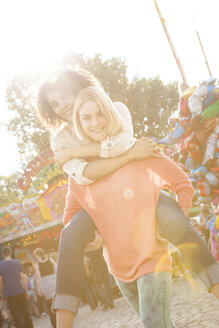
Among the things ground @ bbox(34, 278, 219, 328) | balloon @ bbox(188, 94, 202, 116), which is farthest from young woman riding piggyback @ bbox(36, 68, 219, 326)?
balloon @ bbox(188, 94, 202, 116)

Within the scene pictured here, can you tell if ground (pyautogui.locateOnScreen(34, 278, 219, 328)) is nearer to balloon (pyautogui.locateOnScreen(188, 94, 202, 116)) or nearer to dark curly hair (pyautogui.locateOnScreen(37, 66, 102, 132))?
balloon (pyautogui.locateOnScreen(188, 94, 202, 116))

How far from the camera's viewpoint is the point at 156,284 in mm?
1769

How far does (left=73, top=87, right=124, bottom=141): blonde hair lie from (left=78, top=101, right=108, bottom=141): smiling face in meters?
0.02

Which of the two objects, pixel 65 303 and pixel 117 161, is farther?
pixel 117 161

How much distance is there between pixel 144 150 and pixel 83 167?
0.32 metres

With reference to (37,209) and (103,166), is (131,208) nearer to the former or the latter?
(103,166)

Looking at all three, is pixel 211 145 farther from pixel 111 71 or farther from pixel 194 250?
pixel 111 71

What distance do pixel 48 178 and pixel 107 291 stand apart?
10.9 m

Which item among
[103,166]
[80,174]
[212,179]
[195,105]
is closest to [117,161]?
[103,166]

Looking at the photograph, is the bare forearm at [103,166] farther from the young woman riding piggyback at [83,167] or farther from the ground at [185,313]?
the ground at [185,313]

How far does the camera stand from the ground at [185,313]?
5168 mm

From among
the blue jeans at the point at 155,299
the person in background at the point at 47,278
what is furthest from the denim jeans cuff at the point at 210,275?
the person in background at the point at 47,278

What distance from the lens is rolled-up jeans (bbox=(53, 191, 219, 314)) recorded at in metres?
1.74

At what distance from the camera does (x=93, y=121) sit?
201 cm
